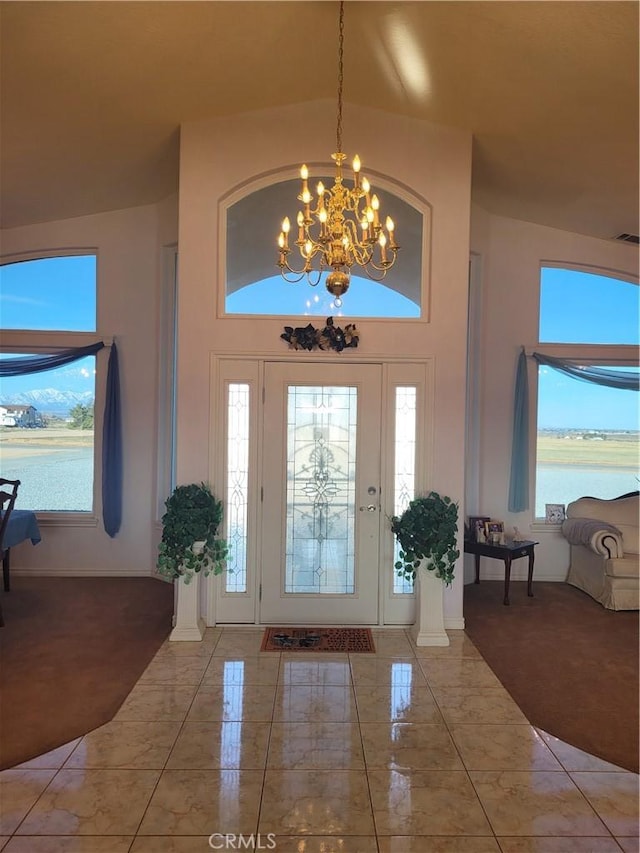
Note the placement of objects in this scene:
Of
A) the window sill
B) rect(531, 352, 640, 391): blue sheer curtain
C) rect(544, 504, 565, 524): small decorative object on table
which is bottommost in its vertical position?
the window sill

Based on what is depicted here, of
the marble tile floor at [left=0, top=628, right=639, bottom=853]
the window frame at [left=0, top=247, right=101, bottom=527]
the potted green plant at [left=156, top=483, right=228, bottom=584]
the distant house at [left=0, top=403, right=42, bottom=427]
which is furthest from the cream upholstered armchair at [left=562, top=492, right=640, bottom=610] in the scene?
the distant house at [left=0, top=403, right=42, bottom=427]

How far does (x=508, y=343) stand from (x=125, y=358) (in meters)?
3.75

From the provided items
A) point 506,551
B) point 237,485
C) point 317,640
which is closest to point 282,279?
point 237,485

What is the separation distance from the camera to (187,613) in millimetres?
4133

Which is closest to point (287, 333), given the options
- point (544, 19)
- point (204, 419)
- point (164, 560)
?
point (204, 419)

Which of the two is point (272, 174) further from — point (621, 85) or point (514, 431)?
point (514, 431)

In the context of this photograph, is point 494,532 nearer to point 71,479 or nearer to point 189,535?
point 189,535

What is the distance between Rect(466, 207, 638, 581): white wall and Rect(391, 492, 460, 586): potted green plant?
168 centimetres

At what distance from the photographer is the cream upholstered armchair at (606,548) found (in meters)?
4.91

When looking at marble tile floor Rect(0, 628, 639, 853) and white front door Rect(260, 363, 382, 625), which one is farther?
white front door Rect(260, 363, 382, 625)

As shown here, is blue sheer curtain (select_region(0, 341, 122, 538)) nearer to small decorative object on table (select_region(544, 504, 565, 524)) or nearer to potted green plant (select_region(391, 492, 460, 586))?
potted green plant (select_region(391, 492, 460, 586))

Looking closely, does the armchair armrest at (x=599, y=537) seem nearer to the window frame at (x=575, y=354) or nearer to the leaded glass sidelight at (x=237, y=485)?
the window frame at (x=575, y=354)

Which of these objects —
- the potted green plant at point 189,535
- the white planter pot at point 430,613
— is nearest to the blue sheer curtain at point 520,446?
the white planter pot at point 430,613

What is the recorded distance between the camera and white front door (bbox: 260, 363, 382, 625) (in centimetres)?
438
